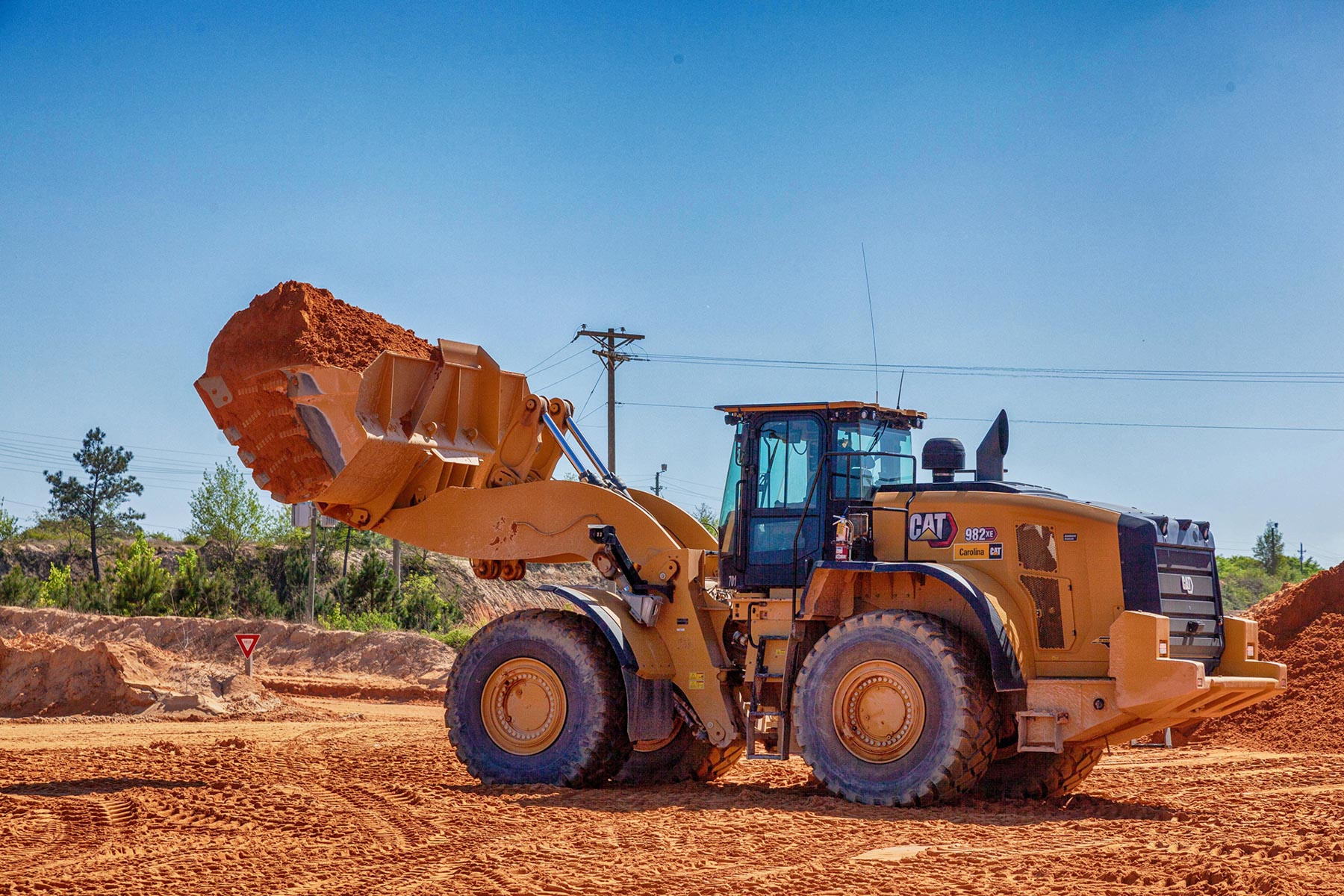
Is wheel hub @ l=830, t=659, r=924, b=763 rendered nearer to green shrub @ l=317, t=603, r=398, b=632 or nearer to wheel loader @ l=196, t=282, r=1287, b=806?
wheel loader @ l=196, t=282, r=1287, b=806

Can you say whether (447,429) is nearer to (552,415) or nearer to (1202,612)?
(552,415)

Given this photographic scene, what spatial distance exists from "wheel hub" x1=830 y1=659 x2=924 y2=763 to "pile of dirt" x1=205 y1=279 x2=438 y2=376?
4.70 metres

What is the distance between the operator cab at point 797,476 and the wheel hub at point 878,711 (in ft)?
3.81

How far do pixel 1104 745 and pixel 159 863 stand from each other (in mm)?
6688

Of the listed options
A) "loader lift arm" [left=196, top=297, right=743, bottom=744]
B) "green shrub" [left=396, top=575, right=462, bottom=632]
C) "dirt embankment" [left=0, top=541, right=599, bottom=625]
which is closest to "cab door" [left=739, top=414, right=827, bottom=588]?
"loader lift arm" [left=196, top=297, right=743, bottom=744]

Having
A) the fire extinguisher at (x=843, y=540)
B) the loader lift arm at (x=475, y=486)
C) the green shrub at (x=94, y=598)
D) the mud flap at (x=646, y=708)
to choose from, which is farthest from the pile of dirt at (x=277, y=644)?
the fire extinguisher at (x=843, y=540)

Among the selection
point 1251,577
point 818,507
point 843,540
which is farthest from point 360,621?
point 1251,577

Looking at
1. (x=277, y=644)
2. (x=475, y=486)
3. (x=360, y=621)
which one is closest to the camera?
(x=475, y=486)

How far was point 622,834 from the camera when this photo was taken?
846cm

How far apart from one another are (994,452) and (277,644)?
87.6 ft

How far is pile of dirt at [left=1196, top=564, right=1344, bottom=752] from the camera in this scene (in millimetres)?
16422

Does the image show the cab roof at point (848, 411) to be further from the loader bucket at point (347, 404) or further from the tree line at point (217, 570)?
the tree line at point (217, 570)

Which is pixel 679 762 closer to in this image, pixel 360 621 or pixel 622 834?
pixel 622 834

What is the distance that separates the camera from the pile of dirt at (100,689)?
21.6m
